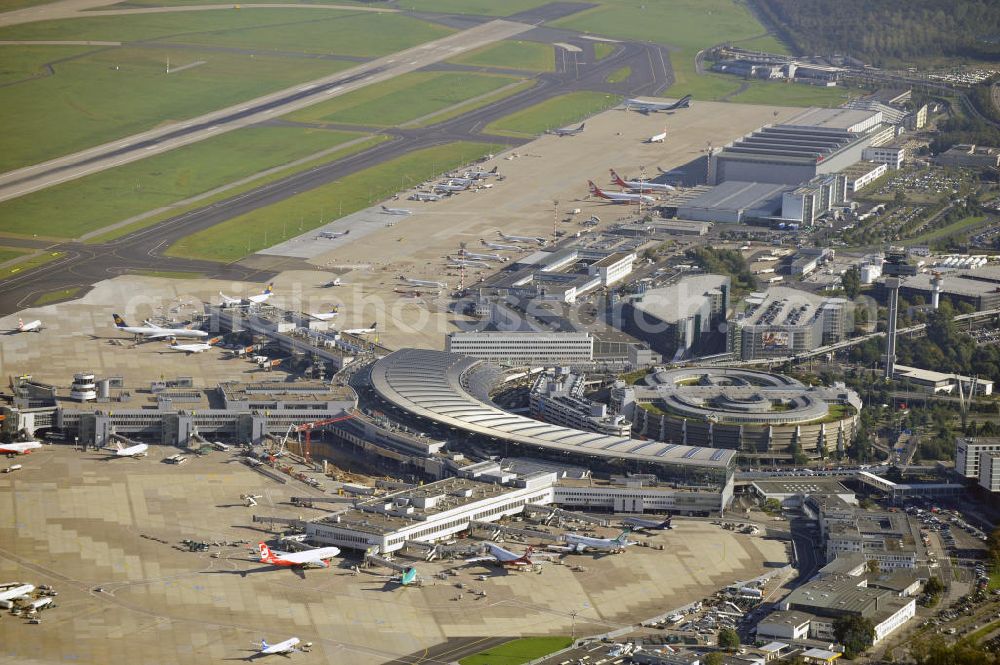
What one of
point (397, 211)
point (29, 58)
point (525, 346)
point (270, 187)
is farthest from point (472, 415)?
point (29, 58)

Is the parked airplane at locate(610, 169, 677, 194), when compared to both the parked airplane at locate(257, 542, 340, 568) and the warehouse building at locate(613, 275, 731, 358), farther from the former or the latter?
the parked airplane at locate(257, 542, 340, 568)

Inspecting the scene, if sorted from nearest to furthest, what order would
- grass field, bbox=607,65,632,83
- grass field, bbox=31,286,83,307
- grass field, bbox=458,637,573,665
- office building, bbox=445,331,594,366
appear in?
1. grass field, bbox=458,637,573,665
2. office building, bbox=445,331,594,366
3. grass field, bbox=31,286,83,307
4. grass field, bbox=607,65,632,83

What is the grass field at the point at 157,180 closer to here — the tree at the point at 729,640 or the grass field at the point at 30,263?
the grass field at the point at 30,263

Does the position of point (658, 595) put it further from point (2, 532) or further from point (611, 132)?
point (611, 132)

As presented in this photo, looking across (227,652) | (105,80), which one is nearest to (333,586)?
(227,652)

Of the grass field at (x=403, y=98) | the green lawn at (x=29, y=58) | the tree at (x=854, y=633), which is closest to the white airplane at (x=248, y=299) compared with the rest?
the grass field at (x=403, y=98)

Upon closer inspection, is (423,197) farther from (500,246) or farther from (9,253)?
(9,253)

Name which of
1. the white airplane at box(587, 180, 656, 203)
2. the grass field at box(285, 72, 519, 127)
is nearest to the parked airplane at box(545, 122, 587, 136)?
the grass field at box(285, 72, 519, 127)
